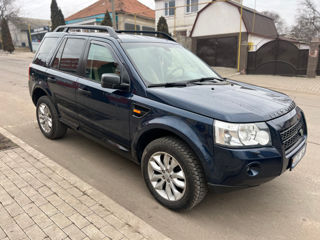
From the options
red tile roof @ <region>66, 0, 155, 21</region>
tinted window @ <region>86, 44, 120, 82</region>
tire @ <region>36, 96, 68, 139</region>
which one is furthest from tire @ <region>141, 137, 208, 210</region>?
red tile roof @ <region>66, 0, 155, 21</region>

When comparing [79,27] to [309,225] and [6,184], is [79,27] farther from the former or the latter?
[309,225]

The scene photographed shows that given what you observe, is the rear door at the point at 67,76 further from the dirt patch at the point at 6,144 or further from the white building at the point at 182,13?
the white building at the point at 182,13

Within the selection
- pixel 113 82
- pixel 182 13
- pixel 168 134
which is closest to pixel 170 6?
pixel 182 13

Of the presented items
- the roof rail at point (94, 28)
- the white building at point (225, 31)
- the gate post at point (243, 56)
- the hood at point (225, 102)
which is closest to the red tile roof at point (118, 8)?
the white building at point (225, 31)

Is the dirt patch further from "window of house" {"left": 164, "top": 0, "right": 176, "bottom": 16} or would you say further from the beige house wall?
the beige house wall

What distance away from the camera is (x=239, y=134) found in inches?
93.3

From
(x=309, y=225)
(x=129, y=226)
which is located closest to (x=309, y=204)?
(x=309, y=225)

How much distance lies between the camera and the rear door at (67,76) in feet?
12.8

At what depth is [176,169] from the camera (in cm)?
273

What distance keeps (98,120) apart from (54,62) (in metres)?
1.60

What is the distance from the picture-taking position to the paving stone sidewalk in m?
2.39

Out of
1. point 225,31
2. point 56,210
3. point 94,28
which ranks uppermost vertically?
point 225,31

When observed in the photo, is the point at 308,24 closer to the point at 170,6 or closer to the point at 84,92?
the point at 170,6

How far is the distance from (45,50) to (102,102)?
86.3 inches
